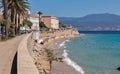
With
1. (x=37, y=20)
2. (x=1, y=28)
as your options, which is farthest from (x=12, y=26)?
(x=37, y=20)

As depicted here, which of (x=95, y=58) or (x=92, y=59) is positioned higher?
(x=92, y=59)

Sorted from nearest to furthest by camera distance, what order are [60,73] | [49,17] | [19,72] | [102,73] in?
[19,72]
[60,73]
[102,73]
[49,17]

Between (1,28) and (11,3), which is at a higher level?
(11,3)

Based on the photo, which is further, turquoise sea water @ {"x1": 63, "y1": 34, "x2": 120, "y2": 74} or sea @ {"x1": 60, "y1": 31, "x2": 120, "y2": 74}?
turquoise sea water @ {"x1": 63, "y1": 34, "x2": 120, "y2": 74}

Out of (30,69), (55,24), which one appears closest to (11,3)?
(30,69)

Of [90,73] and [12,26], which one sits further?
[12,26]

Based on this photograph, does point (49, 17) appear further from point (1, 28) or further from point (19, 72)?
point (19, 72)

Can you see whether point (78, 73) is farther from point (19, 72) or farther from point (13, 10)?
point (13, 10)

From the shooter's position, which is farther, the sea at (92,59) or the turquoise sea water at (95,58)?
the turquoise sea water at (95,58)

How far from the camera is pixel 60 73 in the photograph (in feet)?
88.2

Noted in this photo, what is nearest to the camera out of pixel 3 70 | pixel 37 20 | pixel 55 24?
pixel 3 70

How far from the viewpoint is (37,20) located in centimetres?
15062

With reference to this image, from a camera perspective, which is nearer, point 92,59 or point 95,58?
point 92,59

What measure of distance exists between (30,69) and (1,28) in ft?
168
